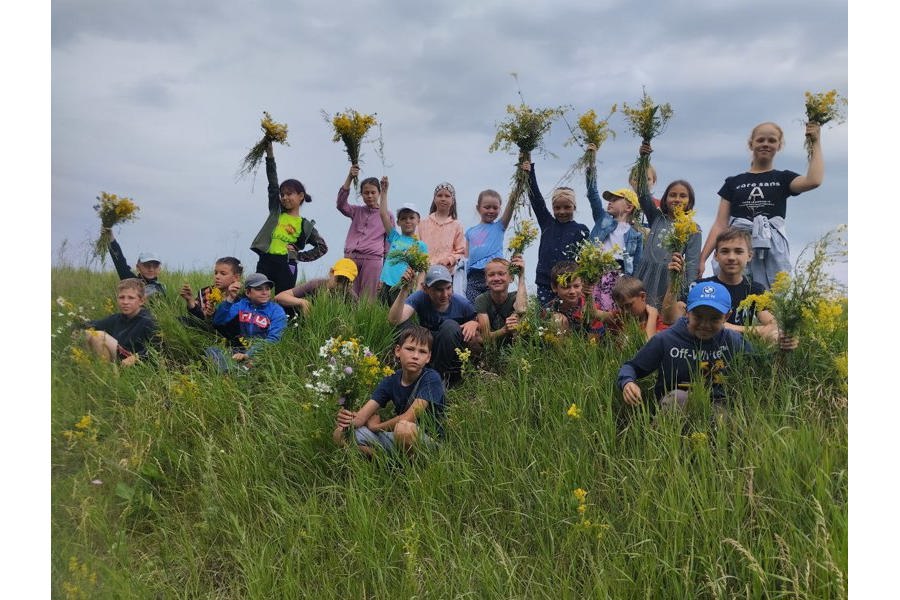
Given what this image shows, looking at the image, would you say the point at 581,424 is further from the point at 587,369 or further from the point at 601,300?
the point at 601,300

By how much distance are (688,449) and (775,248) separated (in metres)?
1.52

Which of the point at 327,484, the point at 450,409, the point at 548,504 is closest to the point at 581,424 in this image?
the point at 548,504

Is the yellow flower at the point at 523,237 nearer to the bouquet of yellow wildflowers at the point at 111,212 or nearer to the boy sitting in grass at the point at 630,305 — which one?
the boy sitting in grass at the point at 630,305

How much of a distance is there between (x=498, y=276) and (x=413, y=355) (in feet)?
4.79

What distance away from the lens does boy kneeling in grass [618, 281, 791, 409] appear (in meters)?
3.92

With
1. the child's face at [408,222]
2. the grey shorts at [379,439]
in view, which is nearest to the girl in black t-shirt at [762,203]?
the grey shorts at [379,439]

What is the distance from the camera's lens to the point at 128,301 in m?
5.60

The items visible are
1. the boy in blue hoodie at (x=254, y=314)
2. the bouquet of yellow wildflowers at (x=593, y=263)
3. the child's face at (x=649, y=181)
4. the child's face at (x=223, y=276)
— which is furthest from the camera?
the child's face at (x=223, y=276)

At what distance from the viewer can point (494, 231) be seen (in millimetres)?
6391

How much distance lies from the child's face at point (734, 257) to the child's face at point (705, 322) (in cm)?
48

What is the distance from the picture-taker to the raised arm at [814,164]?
3934 millimetres

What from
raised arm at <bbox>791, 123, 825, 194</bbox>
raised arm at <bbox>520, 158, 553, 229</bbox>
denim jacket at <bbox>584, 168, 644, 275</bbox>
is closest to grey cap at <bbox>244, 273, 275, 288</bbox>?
raised arm at <bbox>520, 158, 553, 229</bbox>

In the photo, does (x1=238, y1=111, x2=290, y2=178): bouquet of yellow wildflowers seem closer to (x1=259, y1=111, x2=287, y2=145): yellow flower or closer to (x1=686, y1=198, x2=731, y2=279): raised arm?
(x1=259, y1=111, x2=287, y2=145): yellow flower

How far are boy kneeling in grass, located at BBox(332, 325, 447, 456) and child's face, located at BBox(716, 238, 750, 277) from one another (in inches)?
73.8
